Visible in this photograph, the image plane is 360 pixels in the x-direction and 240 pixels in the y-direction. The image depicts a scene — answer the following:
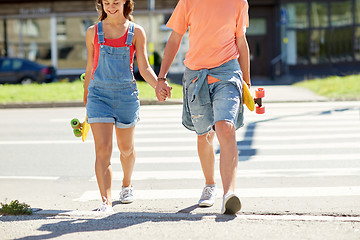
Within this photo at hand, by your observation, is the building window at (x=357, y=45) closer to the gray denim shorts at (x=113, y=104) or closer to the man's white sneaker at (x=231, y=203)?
the gray denim shorts at (x=113, y=104)

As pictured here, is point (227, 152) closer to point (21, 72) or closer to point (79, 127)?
point (79, 127)

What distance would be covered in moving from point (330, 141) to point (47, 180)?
446 cm

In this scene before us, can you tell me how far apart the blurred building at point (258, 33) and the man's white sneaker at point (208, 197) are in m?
23.8

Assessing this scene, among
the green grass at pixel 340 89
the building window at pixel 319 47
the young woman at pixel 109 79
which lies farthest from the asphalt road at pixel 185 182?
the building window at pixel 319 47

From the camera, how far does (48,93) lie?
1823cm

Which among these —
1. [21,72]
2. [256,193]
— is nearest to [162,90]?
[256,193]

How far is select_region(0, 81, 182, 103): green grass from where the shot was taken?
666 inches

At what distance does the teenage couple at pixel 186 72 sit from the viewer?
15.7 feet

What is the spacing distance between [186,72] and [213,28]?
0.43m

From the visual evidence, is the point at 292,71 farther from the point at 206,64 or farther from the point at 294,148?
the point at 206,64

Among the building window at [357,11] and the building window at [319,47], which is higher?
the building window at [357,11]

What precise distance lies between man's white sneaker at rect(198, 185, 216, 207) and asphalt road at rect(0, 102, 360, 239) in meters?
0.07

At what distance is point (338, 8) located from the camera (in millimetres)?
30078

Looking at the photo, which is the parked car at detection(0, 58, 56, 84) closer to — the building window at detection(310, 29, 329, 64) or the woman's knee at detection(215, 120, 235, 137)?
the building window at detection(310, 29, 329, 64)
